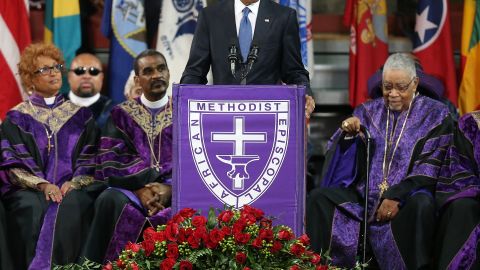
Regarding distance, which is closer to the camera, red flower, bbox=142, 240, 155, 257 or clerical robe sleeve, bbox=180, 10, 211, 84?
red flower, bbox=142, 240, 155, 257

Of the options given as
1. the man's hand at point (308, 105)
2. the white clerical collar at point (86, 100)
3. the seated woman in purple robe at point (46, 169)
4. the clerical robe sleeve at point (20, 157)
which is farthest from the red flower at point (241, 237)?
the white clerical collar at point (86, 100)

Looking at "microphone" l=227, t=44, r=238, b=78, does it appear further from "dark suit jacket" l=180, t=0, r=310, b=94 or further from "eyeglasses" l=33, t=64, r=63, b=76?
"eyeglasses" l=33, t=64, r=63, b=76

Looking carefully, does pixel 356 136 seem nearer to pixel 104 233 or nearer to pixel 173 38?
pixel 104 233

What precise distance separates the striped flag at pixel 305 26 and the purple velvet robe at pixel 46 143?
1.98 metres

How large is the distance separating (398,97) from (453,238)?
114 cm

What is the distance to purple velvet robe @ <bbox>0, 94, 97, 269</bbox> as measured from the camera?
25.2 ft

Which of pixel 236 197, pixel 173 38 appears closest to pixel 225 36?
pixel 236 197

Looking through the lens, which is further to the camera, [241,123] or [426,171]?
[426,171]

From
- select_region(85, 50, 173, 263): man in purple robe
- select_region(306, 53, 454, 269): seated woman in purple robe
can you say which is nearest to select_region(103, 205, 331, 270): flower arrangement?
select_region(306, 53, 454, 269): seated woman in purple robe

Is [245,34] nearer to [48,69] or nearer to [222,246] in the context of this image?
[222,246]

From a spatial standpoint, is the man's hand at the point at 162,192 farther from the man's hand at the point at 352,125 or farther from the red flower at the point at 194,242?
the red flower at the point at 194,242

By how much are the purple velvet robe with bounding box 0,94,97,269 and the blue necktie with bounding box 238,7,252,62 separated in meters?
1.74

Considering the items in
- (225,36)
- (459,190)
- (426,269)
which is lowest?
(426,269)

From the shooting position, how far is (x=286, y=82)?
658cm
